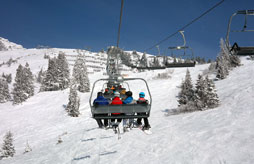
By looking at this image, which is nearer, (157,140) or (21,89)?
(157,140)

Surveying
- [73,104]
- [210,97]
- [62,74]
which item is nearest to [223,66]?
[210,97]

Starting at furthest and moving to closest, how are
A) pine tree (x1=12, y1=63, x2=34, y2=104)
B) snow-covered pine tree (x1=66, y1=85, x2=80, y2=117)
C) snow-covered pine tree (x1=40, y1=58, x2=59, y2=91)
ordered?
snow-covered pine tree (x1=40, y1=58, x2=59, y2=91) < pine tree (x1=12, y1=63, x2=34, y2=104) < snow-covered pine tree (x1=66, y1=85, x2=80, y2=117)

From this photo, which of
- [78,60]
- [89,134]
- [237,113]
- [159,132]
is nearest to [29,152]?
[89,134]

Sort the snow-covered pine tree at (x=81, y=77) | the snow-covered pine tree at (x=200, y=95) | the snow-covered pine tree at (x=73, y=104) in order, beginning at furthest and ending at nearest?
the snow-covered pine tree at (x=81, y=77) < the snow-covered pine tree at (x=73, y=104) < the snow-covered pine tree at (x=200, y=95)

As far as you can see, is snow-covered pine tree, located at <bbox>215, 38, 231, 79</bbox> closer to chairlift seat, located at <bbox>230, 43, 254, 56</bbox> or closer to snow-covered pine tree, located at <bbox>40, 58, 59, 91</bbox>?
chairlift seat, located at <bbox>230, 43, 254, 56</bbox>

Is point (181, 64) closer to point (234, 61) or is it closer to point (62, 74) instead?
point (234, 61)

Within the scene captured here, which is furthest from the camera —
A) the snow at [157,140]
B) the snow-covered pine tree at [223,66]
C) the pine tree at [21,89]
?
the pine tree at [21,89]

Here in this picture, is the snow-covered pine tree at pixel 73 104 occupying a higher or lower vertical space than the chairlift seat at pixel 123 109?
lower

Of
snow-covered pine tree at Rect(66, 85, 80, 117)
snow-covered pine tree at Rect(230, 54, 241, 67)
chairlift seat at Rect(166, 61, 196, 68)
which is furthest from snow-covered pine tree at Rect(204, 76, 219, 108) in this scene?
snow-covered pine tree at Rect(230, 54, 241, 67)

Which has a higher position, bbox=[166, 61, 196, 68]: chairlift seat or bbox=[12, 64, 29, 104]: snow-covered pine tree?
bbox=[166, 61, 196, 68]: chairlift seat

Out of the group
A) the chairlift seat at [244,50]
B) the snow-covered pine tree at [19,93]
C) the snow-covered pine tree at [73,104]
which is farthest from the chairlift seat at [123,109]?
the snow-covered pine tree at [19,93]

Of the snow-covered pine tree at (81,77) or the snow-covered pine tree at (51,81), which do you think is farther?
the snow-covered pine tree at (51,81)

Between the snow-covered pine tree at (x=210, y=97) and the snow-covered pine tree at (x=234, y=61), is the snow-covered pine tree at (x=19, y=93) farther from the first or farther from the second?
the snow-covered pine tree at (x=234, y=61)

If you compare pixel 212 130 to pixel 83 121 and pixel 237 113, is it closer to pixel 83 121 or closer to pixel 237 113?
pixel 237 113
